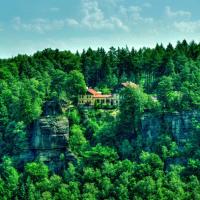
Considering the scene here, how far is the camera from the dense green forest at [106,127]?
69188 mm

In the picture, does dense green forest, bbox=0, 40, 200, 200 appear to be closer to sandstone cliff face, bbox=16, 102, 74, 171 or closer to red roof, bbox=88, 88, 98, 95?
sandstone cliff face, bbox=16, 102, 74, 171

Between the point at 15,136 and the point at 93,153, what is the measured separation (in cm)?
1102

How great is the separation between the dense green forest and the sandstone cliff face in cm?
100

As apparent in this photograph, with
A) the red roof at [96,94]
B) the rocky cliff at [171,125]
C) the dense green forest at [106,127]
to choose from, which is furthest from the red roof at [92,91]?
the rocky cliff at [171,125]

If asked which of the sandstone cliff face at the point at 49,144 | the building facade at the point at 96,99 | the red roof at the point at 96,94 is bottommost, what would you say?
the sandstone cliff face at the point at 49,144

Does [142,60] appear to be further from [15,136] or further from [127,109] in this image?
[15,136]

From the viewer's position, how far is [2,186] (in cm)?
7225

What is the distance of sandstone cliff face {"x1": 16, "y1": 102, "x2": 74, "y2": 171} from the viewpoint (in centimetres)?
7725

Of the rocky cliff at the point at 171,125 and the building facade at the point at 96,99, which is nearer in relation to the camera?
the rocky cliff at the point at 171,125

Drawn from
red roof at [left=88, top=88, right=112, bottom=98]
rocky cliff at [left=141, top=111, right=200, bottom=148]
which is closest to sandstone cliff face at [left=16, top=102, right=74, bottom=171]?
red roof at [left=88, top=88, right=112, bottom=98]

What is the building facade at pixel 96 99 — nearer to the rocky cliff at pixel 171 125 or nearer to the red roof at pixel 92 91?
the red roof at pixel 92 91

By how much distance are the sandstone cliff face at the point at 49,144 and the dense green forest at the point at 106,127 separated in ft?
3.27

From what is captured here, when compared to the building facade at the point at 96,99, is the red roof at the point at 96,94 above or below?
above

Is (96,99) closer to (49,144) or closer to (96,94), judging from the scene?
(96,94)
